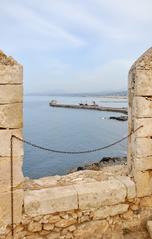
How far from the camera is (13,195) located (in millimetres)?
4094

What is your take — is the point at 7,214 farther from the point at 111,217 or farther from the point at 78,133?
the point at 78,133

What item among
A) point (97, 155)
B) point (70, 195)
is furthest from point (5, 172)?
point (97, 155)

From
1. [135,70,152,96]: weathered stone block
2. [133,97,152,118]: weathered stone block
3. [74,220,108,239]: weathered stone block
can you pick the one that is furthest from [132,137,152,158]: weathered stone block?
[74,220,108,239]: weathered stone block

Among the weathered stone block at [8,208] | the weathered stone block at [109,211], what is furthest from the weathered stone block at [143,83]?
the weathered stone block at [8,208]

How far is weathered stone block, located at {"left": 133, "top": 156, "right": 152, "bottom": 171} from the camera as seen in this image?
4781 mm

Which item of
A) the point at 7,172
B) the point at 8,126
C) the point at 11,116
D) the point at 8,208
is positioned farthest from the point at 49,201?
the point at 11,116

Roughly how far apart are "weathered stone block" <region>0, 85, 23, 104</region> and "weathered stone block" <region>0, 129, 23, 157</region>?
42cm

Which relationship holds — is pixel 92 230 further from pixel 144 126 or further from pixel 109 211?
pixel 144 126

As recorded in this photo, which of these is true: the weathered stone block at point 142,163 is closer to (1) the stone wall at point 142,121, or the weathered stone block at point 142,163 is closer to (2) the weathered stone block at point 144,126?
(1) the stone wall at point 142,121

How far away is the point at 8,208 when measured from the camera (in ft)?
13.4

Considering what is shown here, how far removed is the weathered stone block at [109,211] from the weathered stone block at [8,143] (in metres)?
1.63

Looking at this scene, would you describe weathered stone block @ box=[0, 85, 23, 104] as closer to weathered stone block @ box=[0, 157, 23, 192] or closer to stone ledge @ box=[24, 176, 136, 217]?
weathered stone block @ box=[0, 157, 23, 192]

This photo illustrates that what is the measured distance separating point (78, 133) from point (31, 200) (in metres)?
29.8

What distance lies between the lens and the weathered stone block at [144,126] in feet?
15.6
